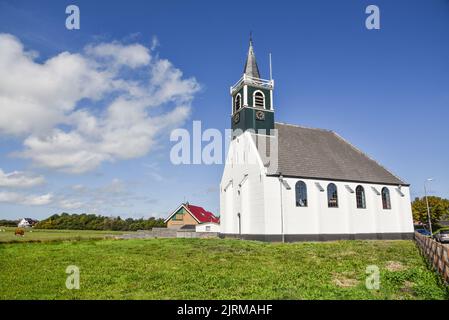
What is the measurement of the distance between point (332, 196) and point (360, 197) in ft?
12.9

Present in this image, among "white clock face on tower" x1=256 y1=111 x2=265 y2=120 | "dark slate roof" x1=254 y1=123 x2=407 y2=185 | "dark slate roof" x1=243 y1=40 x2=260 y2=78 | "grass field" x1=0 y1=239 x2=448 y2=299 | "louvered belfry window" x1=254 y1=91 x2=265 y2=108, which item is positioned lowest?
"grass field" x1=0 y1=239 x2=448 y2=299

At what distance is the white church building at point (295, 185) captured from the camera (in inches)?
1075

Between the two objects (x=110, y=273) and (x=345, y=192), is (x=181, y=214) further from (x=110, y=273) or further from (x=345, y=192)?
(x=110, y=273)

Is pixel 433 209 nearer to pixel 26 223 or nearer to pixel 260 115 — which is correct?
pixel 260 115

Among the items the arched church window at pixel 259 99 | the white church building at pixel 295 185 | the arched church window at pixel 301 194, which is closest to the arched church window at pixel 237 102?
the white church building at pixel 295 185

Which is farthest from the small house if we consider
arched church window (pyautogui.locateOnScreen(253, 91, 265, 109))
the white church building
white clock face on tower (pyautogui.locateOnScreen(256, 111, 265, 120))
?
arched church window (pyautogui.locateOnScreen(253, 91, 265, 109))

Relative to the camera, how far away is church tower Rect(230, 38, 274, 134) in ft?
101

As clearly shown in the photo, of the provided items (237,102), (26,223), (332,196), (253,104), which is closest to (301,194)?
(332,196)

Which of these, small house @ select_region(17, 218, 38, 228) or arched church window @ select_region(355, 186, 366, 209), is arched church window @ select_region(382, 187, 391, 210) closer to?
arched church window @ select_region(355, 186, 366, 209)

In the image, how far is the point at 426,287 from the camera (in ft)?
28.6

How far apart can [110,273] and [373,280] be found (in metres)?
8.90

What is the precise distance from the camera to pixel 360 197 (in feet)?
102

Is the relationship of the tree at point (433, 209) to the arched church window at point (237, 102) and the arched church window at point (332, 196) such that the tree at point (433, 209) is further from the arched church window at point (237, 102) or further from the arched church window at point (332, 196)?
the arched church window at point (237, 102)
